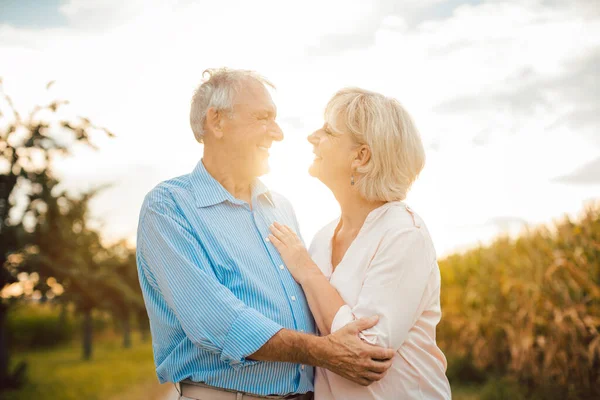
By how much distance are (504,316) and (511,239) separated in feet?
4.74

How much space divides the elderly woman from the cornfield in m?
3.84

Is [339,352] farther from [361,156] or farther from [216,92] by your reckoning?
[216,92]

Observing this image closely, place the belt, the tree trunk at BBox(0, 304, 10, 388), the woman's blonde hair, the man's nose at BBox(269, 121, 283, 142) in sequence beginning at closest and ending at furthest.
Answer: the belt, the woman's blonde hair, the man's nose at BBox(269, 121, 283, 142), the tree trunk at BBox(0, 304, 10, 388)

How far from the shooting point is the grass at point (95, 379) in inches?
414

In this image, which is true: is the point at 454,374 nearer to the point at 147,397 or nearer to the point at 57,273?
the point at 147,397

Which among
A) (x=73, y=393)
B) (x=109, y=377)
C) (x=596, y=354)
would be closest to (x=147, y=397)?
(x=73, y=393)

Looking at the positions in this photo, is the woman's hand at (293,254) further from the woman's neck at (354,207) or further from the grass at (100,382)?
the grass at (100,382)

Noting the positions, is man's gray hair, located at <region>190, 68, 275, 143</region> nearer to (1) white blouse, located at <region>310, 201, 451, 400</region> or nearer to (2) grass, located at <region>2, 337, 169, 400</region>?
(1) white blouse, located at <region>310, 201, 451, 400</region>

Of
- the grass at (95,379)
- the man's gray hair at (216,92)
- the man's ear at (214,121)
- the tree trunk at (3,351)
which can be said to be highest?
the man's gray hair at (216,92)

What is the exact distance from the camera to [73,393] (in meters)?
10.8

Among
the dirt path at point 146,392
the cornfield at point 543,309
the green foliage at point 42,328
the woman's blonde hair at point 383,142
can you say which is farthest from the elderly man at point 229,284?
the green foliage at point 42,328

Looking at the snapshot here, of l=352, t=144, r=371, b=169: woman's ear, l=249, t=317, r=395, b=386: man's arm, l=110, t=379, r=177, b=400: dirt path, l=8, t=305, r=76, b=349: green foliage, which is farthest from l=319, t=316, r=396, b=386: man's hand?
l=8, t=305, r=76, b=349: green foliage

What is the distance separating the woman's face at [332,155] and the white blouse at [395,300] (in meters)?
0.29

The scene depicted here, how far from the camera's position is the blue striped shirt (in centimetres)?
235
